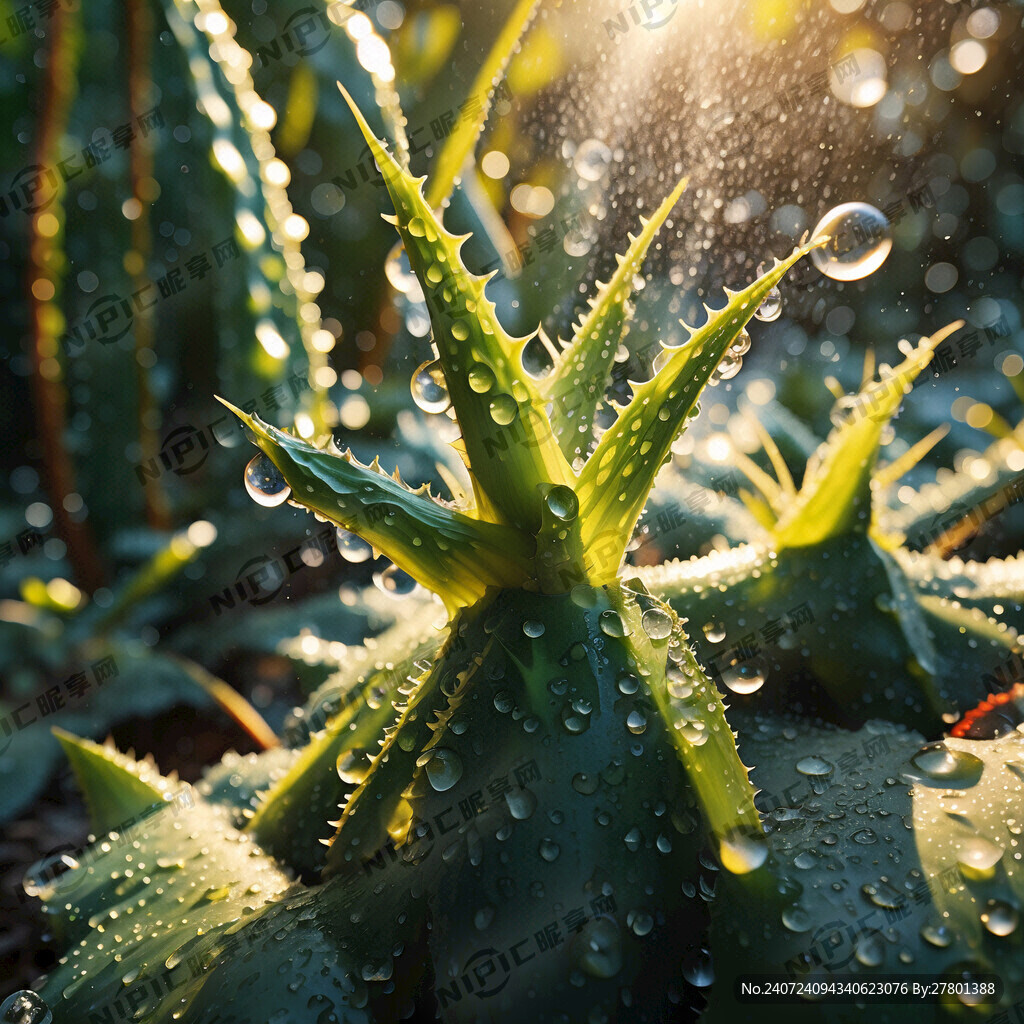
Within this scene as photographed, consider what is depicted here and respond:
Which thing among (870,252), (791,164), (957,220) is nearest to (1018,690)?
(870,252)

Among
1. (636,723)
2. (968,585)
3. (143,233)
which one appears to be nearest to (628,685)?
(636,723)

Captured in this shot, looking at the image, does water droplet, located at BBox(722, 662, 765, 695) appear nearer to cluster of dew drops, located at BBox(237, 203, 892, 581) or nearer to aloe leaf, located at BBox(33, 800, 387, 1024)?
cluster of dew drops, located at BBox(237, 203, 892, 581)

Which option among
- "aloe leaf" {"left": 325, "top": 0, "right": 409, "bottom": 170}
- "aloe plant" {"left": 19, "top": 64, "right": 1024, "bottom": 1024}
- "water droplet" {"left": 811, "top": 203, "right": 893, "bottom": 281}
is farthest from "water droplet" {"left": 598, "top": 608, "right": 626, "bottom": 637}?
"aloe leaf" {"left": 325, "top": 0, "right": 409, "bottom": 170}

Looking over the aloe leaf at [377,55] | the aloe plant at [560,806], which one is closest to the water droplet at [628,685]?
the aloe plant at [560,806]

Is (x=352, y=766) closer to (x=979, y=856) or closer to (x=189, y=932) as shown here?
(x=189, y=932)

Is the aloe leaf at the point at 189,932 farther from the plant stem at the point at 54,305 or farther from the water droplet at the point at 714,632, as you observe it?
the plant stem at the point at 54,305

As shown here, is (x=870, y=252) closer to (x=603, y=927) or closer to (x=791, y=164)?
(x=791, y=164)
